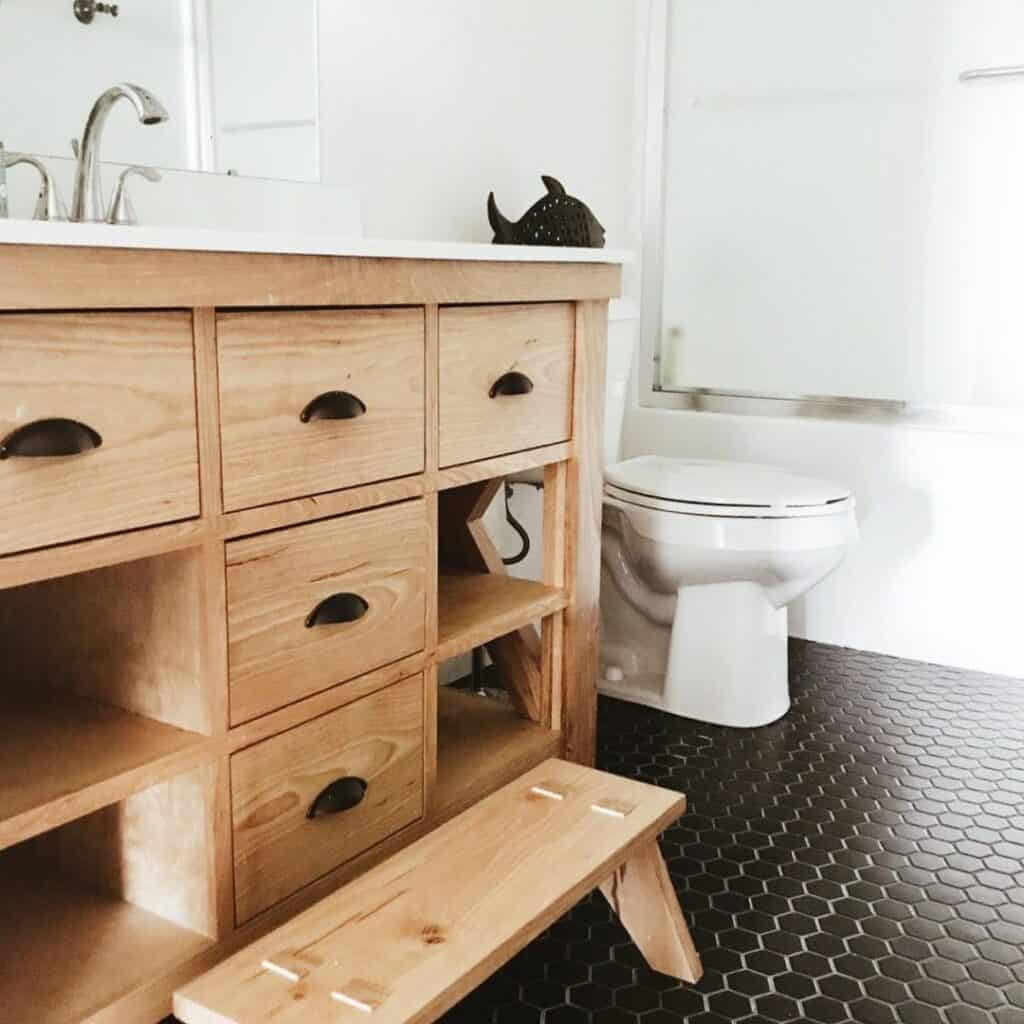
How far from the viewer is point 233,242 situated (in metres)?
1.07

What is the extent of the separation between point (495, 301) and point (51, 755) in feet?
2.46

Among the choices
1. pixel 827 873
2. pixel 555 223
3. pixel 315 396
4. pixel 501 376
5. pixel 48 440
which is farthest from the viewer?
pixel 555 223

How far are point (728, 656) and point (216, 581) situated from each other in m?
1.22

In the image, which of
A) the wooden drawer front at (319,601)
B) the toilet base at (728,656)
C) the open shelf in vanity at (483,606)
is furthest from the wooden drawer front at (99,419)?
the toilet base at (728,656)

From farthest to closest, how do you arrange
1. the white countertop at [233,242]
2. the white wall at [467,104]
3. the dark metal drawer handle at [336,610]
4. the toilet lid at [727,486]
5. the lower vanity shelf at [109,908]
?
the toilet lid at [727,486] → the white wall at [467,104] → the dark metal drawer handle at [336,610] → the lower vanity shelf at [109,908] → the white countertop at [233,242]

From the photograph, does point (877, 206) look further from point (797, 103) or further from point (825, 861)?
point (825, 861)

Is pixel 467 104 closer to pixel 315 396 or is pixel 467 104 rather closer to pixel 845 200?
pixel 845 200

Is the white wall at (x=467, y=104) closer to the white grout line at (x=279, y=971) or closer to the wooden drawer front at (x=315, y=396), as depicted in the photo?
the wooden drawer front at (x=315, y=396)

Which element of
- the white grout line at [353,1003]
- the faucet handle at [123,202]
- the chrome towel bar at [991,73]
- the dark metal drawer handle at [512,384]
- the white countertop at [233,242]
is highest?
the chrome towel bar at [991,73]

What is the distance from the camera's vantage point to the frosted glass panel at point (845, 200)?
235cm

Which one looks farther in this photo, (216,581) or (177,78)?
(177,78)

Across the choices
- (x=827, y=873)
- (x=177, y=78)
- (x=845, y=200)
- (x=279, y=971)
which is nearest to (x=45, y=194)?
(x=177, y=78)

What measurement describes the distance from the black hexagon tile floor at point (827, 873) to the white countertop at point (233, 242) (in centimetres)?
86

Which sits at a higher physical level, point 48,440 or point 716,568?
point 48,440
